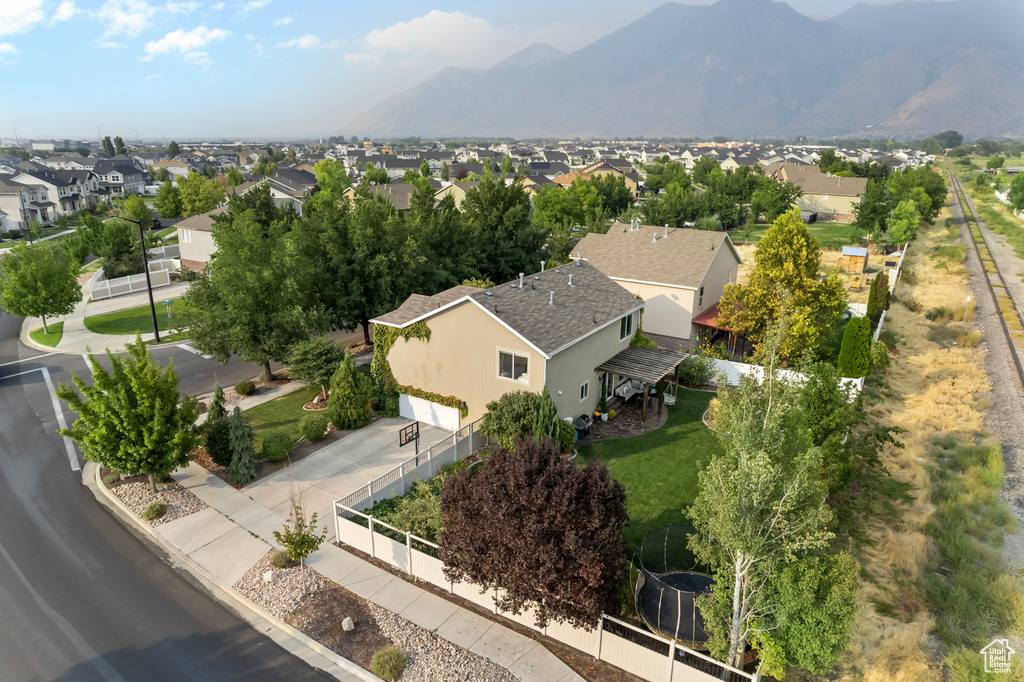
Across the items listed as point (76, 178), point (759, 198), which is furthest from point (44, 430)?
point (76, 178)

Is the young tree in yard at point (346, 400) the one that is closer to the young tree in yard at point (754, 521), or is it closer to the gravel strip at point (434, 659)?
the gravel strip at point (434, 659)

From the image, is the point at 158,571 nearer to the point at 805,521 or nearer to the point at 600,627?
the point at 600,627

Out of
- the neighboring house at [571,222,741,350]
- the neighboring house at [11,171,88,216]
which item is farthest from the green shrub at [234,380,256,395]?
the neighboring house at [11,171,88,216]

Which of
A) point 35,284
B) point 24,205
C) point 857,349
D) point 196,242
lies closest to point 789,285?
point 857,349

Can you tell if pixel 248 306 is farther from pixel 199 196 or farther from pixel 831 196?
pixel 831 196

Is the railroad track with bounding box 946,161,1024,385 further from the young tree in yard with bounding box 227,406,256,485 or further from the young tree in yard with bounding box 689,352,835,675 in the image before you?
the young tree in yard with bounding box 227,406,256,485
